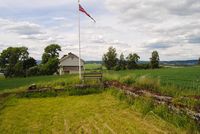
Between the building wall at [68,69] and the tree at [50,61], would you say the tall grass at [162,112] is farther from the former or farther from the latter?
the building wall at [68,69]

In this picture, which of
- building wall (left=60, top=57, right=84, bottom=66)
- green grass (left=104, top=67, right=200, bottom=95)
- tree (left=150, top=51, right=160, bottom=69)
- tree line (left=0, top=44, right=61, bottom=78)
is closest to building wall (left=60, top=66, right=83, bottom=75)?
building wall (left=60, top=57, right=84, bottom=66)

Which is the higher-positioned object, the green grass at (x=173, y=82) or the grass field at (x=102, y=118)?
the green grass at (x=173, y=82)

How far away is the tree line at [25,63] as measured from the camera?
60.0 m

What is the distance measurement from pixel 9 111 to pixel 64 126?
362 cm

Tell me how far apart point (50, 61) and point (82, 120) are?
173 ft

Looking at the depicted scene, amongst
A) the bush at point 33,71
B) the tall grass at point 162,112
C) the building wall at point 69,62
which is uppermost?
the building wall at point 69,62

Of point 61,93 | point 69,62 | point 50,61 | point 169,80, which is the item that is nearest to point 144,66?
point 69,62

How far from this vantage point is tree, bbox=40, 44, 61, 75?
2361 inches

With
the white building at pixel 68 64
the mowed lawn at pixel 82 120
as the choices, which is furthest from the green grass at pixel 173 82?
the white building at pixel 68 64

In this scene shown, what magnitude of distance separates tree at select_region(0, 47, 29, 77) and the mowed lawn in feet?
171

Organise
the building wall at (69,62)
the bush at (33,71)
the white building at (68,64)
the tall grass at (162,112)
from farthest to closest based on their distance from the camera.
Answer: the building wall at (69,62), the white building at (68,64), the bush at (33,71), the tall grass at (162,112)

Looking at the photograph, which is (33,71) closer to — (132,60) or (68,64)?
(68,64)

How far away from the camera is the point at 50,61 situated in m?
59.6

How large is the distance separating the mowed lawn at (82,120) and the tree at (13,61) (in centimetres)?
5220
